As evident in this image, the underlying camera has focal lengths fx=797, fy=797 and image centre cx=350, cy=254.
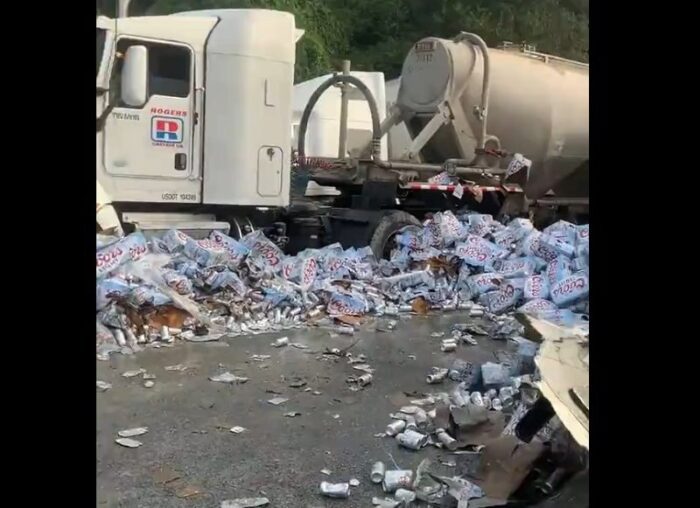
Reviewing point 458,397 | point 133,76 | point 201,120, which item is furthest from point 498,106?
point 458,397

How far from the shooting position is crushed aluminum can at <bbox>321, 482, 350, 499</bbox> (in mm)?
3047

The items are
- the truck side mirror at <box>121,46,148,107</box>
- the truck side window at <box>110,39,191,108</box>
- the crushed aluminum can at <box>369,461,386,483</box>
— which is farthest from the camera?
the truck side window at <box>110,39,191,108</box>

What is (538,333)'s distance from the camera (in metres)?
4.13

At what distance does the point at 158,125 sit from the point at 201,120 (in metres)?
0.43

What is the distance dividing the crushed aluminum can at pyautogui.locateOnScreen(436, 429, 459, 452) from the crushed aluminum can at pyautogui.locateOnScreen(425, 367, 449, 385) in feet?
3.07

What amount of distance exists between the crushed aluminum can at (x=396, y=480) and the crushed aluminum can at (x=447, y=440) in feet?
1.40

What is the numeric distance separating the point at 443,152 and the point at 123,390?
6.30 metres

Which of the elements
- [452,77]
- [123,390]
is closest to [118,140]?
[123,390]

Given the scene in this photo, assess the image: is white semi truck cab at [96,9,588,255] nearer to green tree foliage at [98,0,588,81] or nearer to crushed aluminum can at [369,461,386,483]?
crushed aluminum can at [369,461,386,483]

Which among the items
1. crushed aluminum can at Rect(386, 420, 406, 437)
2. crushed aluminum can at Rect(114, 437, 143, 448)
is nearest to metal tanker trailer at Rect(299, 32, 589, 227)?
crushed aluminum can at Rect(386, 420, 406, 437)

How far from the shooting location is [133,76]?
6.72 metres
